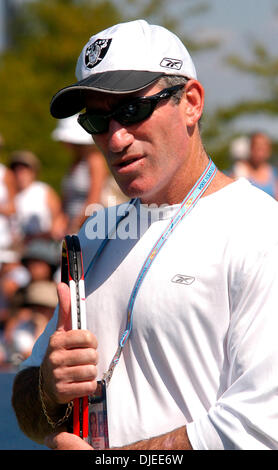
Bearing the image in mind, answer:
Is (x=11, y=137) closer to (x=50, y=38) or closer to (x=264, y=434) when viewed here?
(x=50, y=38)

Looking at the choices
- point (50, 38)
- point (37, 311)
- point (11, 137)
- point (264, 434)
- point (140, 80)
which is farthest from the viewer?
point (50, 38)

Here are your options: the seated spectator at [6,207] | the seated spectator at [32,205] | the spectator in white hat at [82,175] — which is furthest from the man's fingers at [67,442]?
the seated spectator at [6,207]

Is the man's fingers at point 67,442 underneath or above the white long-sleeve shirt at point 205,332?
underneath

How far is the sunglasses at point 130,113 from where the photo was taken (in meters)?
2.18

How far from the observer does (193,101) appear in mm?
2322

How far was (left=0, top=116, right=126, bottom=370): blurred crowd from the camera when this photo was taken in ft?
→ 20.4

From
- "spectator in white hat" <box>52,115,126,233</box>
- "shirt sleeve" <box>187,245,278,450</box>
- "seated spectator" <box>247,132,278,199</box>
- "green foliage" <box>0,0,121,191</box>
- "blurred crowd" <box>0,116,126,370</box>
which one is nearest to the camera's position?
"shirt sleeve" <box>187,245,278,450</box>

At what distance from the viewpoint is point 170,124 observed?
7.40 feet

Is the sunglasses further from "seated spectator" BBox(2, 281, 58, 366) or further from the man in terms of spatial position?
"seated spectator" BBox(2, 281, 58, 366)

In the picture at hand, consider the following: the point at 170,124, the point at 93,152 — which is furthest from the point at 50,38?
the point at 170,124

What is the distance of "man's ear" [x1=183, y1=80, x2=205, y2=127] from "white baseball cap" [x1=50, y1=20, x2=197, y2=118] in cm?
4

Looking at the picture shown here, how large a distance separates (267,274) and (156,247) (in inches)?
14.9

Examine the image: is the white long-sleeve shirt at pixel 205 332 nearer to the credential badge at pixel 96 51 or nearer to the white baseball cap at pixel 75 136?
the credential badge at pixel 96 51

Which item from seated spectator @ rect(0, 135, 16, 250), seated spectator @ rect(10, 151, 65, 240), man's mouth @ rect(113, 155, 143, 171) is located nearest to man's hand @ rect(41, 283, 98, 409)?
man's mouth @ rect(113, 155, 143, 171)
